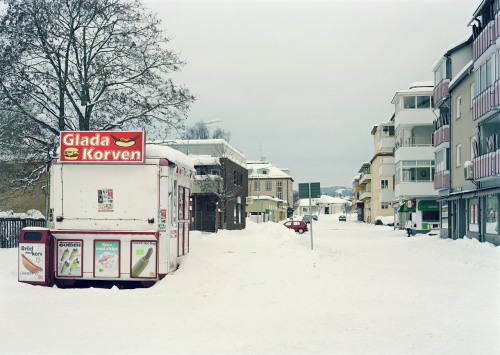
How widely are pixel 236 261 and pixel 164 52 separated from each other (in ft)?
34.8

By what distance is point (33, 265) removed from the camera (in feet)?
39.2

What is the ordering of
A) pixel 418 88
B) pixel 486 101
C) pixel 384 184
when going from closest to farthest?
pixel 486 101 < pixel 418 88 < pixel 384 184

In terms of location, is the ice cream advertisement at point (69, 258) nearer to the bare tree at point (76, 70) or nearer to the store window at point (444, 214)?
the bare tree at point (76, 70)

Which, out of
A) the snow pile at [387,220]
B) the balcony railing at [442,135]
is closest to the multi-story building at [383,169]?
the snow pile at [387,220]

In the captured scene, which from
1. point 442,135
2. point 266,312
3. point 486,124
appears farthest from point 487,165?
point 266,312

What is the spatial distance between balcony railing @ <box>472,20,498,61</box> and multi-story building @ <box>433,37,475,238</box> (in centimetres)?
389

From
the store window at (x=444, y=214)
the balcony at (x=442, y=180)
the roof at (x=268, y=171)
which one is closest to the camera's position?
the balcony at (x=442, y=180)

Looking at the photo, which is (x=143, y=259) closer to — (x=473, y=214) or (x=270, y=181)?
(x=473, y=214)

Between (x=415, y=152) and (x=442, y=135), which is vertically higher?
(x=415, y=152)

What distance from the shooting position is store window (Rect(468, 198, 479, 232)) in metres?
26.0

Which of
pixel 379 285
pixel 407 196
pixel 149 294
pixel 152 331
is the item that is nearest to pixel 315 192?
pixel 379 285

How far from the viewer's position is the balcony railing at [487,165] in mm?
22328

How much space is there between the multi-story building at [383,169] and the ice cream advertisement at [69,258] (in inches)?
2025

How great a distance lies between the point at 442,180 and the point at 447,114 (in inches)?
164
